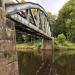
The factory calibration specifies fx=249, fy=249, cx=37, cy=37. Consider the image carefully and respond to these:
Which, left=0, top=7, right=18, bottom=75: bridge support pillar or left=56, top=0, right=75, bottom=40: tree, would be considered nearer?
left=0, top=7, right=18, bottom=75: bridge support pillar

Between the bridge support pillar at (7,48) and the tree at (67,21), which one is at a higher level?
the tree at (67,21)

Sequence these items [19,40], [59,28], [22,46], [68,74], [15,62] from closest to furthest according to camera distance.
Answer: [15,62] < [68,74] < [22,46] < [19,40] < [59,28]

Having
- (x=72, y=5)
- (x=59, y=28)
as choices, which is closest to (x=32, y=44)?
(x=59, y=28)

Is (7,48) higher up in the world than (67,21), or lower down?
lower down

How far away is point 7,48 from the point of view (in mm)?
7711

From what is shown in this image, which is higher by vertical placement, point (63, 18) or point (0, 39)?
point (63, 18)

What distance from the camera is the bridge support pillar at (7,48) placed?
7.31 m

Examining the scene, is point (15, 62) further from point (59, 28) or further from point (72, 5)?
point (72, 5)

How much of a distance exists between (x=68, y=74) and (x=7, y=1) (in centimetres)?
1162

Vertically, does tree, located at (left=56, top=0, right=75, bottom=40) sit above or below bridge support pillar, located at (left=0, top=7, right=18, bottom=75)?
above

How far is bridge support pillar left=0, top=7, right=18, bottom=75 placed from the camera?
7.31 metres

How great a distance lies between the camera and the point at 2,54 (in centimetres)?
738

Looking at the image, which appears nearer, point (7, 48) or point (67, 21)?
point (7, 48)

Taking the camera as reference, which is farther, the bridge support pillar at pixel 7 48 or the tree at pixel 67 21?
the tree at pixel 67 21
